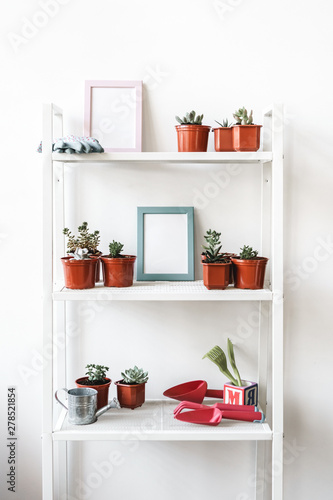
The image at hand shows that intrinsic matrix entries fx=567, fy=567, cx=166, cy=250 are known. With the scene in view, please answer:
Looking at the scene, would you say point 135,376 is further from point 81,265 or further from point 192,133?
point 192,133

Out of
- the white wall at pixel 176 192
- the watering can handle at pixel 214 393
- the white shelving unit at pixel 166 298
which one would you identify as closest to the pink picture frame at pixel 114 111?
the white wall at pixel 176 192

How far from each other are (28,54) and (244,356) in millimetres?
1262

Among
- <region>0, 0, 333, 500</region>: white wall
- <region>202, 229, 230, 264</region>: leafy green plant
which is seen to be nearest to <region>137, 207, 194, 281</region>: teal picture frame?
<region>0, 0, 333, 500</region>: white wall

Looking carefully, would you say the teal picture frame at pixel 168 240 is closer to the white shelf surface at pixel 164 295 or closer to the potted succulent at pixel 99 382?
the white shelf surface at pixel 164 295

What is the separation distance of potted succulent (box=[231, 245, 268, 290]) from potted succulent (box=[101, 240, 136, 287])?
0.32 metres

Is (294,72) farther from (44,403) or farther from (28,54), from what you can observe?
(44,403)

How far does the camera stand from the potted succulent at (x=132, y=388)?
1826 millimetres

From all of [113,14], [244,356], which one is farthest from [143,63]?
[244,356]

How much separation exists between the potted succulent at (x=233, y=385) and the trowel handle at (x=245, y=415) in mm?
49

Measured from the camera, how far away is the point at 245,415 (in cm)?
175

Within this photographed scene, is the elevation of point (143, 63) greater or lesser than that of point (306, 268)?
greater

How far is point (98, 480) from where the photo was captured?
6.50 feet

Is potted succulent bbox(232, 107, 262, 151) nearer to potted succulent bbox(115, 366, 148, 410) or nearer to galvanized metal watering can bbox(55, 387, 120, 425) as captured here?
potted succulent bbox(115, 366, 148, 410)

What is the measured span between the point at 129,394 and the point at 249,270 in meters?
0.56
